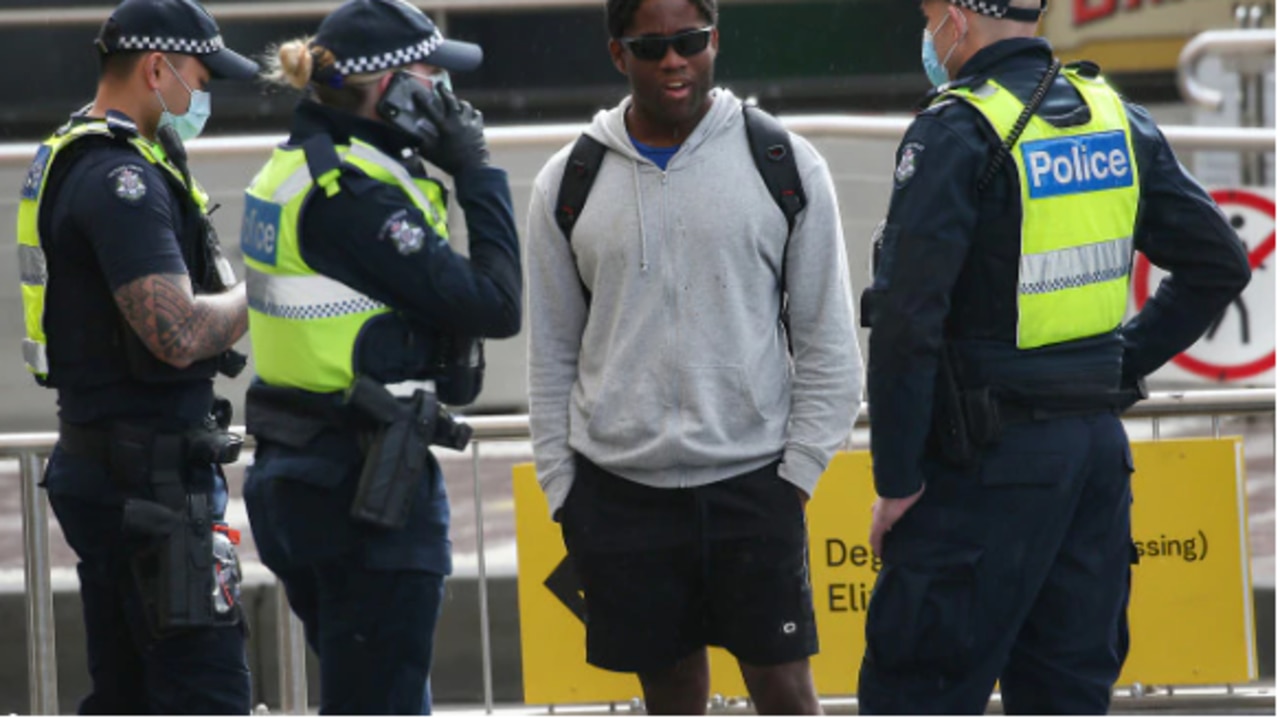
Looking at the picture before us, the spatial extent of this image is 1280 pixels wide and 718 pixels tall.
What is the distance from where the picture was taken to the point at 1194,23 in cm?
1719

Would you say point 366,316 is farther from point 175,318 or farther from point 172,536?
point 172,536

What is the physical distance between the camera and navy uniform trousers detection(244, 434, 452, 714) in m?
4.36

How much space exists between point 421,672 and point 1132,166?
182 cm

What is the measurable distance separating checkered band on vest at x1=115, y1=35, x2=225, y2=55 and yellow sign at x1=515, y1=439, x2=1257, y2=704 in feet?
6.27

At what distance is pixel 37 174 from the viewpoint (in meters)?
5.06

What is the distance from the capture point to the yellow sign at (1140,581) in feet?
21.4

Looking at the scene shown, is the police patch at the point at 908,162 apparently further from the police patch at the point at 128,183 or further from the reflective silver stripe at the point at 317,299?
the police patch at the point at 128,183

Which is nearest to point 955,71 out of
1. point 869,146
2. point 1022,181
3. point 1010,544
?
point 1022,181

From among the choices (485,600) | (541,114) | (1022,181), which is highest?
(541,114)

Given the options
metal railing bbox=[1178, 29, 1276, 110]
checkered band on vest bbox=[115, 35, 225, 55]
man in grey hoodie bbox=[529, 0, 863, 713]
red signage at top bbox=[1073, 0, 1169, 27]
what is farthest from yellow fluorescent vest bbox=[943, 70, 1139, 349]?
red signage at top bbox=[1073, 0, 1169, 27]

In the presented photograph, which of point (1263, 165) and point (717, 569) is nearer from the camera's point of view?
point (717, 569)

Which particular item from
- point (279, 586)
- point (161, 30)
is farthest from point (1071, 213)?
point (279, 586)

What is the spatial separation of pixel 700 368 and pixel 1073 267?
85cm

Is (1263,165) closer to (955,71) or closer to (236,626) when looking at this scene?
(955,71)
